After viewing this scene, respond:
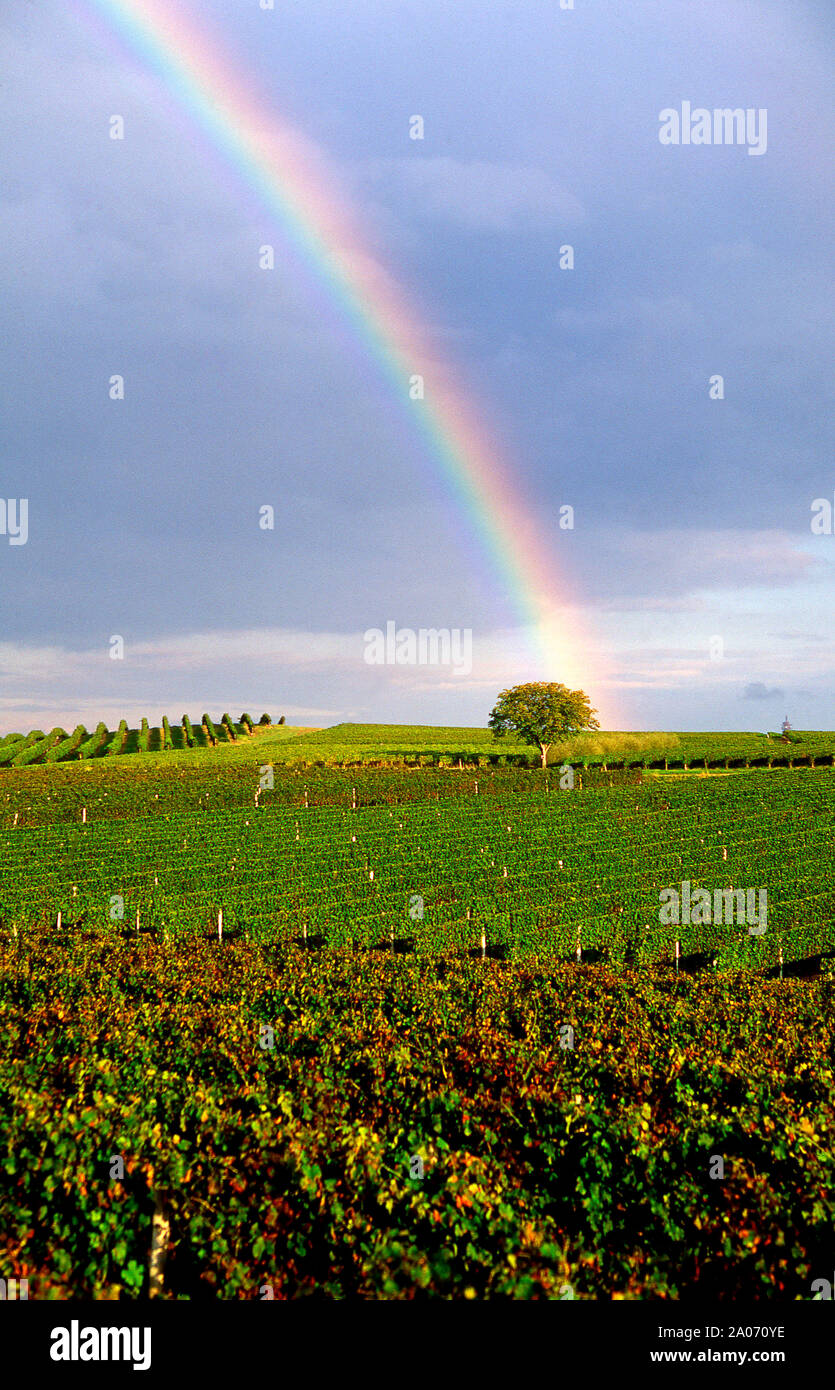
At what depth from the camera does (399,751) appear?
120062mm

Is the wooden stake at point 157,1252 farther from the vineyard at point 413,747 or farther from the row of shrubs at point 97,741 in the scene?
the row of shrubs at point 97,741

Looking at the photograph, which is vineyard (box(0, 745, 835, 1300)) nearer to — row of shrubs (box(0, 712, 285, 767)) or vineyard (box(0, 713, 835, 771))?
vineyard (box(0, 713, 835, 771))

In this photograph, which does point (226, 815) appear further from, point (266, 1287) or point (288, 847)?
point (266, 1287)

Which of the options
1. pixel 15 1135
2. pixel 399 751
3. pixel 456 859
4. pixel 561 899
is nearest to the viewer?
pixel 15 1135

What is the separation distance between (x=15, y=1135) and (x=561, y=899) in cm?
2656

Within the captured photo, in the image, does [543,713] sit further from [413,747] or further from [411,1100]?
[411,1100]

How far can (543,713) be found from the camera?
10275 cm

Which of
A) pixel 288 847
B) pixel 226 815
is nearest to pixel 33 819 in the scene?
pixel 226 815

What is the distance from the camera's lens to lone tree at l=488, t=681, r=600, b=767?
102625mm

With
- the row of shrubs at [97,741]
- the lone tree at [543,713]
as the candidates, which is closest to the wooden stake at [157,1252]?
the lone tree at [543,713]

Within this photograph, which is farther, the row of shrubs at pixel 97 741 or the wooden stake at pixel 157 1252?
the row of shrubs at pixel 97 741

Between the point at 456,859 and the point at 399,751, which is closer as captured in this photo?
the point at 456,859

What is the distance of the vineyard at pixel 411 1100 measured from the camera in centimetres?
892

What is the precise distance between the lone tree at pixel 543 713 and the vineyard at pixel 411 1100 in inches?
2746
